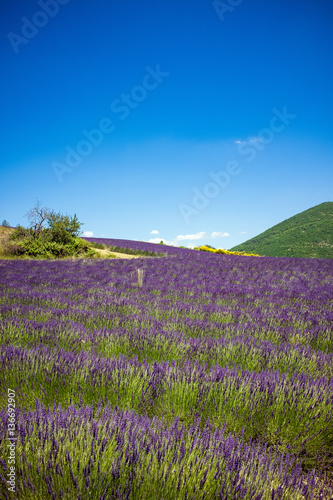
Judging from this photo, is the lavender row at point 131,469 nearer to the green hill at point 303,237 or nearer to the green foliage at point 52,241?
the green foliage at point 52,241

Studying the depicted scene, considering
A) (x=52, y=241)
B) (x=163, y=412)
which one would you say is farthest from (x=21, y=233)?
(x=163, y=412)

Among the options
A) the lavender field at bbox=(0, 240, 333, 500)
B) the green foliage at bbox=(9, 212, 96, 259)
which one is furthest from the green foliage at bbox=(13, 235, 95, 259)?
the lavender field at bbox=(0, 240, 333, 500)

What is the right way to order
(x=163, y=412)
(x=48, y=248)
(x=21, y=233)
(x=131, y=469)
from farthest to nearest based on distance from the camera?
(x=21, y=233)
(x=48, y=248)
(x=163, y=412)
(x=131, y=469)

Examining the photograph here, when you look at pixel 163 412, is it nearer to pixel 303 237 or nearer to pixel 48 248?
pixel 48 248

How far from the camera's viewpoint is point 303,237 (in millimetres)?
51219

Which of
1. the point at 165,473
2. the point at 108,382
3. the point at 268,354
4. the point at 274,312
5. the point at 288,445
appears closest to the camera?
the point at 165,473

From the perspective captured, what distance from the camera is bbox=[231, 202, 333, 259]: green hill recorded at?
43.2 meters

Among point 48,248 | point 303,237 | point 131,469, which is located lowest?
point 131,469

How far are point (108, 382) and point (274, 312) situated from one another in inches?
152

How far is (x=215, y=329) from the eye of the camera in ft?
11.6

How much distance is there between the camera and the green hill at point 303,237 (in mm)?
43156

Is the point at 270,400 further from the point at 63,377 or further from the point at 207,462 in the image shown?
the point at 63,377

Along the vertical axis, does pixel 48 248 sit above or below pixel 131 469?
above

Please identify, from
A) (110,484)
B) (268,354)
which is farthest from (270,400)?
(110,484)
